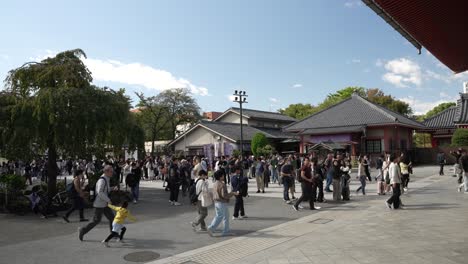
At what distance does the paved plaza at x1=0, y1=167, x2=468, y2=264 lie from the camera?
7188mm

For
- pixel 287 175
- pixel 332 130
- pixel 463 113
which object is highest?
pixel 332 130

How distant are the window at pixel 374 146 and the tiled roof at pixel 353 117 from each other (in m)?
1.81

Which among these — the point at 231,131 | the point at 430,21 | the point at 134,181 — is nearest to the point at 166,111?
the point at 231,131

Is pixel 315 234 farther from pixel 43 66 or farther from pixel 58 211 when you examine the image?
pixel 43 66

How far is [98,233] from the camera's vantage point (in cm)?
953

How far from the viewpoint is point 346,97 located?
59.3 m

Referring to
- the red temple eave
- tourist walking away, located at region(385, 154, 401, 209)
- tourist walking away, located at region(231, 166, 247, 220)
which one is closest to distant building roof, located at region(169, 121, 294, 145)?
tourist walking away, located at region(385, 154, 401, 209)

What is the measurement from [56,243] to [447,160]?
3484cm

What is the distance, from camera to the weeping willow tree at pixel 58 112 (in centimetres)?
1369

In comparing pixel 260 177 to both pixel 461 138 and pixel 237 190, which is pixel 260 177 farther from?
pixel 461 138

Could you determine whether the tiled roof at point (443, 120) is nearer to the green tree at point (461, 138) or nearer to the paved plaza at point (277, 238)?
the green tree at point (461, 138)

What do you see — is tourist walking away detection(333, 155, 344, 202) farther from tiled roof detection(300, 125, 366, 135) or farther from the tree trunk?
tiled roof detection(300, 125, 366, 135)

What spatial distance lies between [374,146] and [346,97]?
25460 mm

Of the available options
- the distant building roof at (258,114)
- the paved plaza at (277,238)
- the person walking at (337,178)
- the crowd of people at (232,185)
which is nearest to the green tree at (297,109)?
the distant building roof at (258,114)
